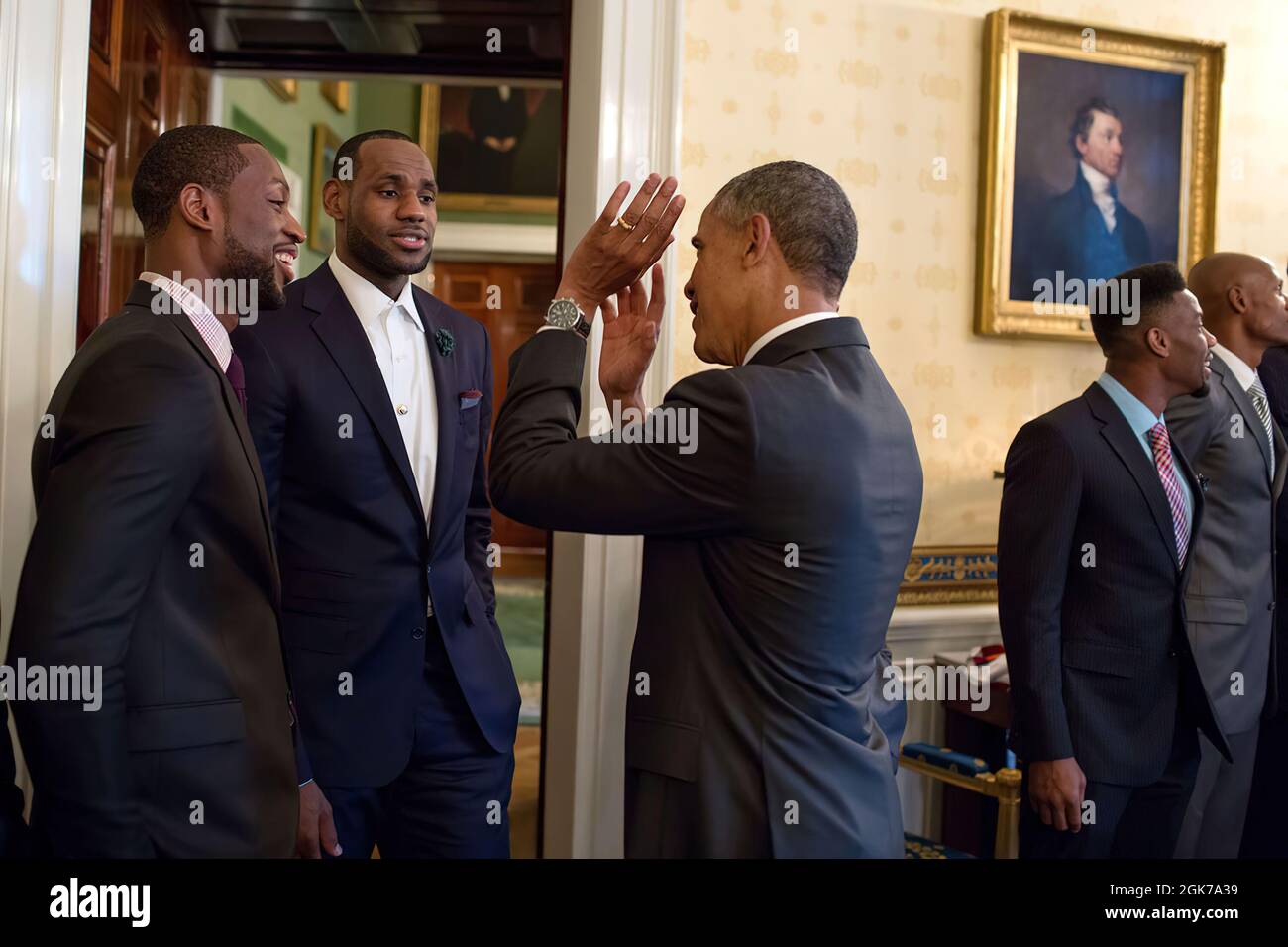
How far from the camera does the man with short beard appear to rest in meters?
1.52

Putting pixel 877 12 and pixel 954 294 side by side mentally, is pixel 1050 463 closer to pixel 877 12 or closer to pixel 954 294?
pixel 954 294

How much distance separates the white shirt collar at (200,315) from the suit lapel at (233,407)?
0.06ft

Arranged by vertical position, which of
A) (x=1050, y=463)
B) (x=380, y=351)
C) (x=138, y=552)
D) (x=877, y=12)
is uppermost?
(x=877, y=12)

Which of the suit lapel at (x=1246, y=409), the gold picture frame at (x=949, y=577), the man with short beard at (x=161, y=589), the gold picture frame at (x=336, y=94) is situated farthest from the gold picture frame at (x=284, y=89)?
the suit lapel at (x=1246, y=409)

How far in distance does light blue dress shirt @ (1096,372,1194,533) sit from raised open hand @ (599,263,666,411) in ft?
4.05

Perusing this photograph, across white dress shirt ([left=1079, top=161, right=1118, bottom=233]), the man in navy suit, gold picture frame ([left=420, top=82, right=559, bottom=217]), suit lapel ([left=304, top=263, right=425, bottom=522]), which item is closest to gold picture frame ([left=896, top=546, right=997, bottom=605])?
white dress shirt ([left=1079, top=161, right=1118, bottom=233])

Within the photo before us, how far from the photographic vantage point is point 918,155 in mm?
3613

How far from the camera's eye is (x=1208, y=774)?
288 cm

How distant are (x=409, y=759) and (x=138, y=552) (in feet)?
3.09

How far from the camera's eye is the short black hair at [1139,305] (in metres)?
2.71

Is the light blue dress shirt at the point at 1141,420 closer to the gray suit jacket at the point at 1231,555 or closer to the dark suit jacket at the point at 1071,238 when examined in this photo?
the gray suit jacket at the point at 1231,555

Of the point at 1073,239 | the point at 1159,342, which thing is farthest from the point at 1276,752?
the point at 1073,239

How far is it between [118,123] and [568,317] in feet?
6.82

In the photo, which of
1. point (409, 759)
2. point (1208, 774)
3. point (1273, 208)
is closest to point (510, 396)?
point (409, 759)
